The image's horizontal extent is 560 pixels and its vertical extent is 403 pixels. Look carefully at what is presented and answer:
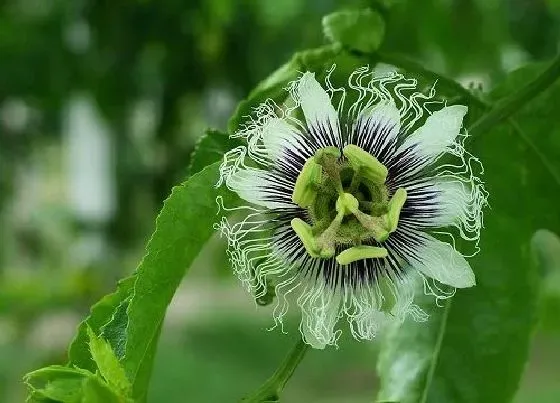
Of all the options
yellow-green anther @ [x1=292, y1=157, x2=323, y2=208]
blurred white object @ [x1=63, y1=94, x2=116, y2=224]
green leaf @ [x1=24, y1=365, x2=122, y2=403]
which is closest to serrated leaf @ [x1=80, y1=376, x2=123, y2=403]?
green leaf @ [x1=24, y1=365, x2=122, y2=403]

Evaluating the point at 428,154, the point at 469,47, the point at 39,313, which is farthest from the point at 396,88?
the point at 39,313

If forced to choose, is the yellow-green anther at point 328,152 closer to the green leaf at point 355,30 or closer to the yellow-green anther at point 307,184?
the yellow-green anther at point 307,184

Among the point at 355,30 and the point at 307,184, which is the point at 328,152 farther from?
the point at 355,30

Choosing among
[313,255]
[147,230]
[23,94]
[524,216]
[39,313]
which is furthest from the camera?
[39,313]

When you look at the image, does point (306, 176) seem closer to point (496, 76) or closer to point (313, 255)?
point (313, 255)

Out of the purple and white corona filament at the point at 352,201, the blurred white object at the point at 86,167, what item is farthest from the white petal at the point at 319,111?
the blurred white object at the point at 86,167

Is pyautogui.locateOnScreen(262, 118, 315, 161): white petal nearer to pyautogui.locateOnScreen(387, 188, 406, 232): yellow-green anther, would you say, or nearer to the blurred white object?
pyautogui.locateOnScreen(387, 188, 406, 232): yellow-green anther
